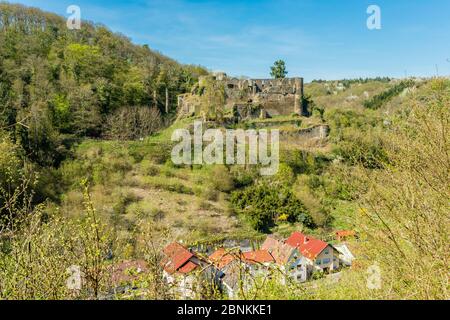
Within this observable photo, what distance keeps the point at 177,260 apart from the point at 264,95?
26204 millimetres

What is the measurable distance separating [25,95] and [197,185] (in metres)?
12.2

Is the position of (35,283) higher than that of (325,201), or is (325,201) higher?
(35,283)

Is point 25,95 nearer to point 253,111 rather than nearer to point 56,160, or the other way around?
point 56,160

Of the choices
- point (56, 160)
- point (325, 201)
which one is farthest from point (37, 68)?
point (325, 201)

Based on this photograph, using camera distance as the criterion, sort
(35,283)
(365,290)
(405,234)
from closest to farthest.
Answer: (35,283) < (365,290) < (405,234)

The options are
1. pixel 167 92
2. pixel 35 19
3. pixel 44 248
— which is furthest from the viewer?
pixel 35 19

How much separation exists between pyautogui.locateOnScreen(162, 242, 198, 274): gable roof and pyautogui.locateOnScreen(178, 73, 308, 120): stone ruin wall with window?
964 inches

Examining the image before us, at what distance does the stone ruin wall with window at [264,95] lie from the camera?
29203 millimetres

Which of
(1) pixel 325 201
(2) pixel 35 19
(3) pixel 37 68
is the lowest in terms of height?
(1) pixel 325 201

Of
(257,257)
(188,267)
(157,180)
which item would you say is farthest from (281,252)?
(157,180)

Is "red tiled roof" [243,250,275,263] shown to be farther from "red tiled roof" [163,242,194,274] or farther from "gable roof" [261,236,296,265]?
"red tiled roof" [163,242,194,274]

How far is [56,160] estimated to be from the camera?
20.7 meters

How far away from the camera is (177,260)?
4395 mm
